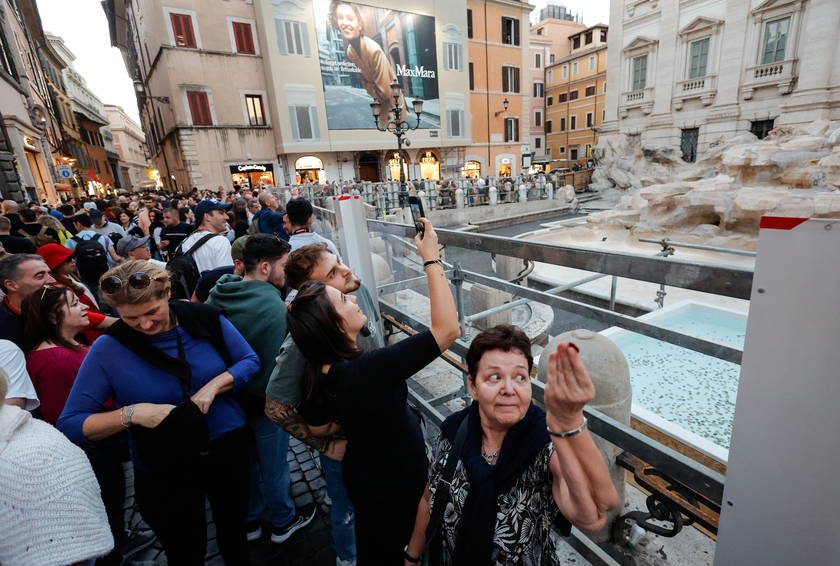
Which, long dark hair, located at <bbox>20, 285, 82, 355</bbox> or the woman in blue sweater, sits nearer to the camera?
the woman in blue sweater

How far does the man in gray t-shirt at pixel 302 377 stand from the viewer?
5.90 ft

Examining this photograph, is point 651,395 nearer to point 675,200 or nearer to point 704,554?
point 704,554

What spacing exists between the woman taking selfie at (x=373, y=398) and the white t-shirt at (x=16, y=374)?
1.51 m

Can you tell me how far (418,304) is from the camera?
16.0 feet

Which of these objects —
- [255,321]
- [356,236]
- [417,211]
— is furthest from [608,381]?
[255,321]

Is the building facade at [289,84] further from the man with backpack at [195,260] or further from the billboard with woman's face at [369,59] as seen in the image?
the man with backpack at [195,260]

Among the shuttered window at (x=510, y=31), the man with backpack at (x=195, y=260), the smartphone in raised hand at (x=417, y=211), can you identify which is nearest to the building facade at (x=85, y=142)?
the shuttered window at (x=510, y=31)

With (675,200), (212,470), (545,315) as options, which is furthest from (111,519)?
(675,200)

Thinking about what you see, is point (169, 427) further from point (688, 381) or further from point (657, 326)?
point (688, 381)

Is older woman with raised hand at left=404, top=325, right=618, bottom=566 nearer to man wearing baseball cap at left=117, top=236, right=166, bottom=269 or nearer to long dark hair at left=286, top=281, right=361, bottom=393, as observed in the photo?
long dark hair at left=286, top=281, right=361, bottom=393

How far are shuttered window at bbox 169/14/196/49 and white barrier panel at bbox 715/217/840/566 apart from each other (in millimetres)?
27996

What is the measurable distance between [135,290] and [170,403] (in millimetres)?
564

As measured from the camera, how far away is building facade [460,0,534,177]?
104 feet

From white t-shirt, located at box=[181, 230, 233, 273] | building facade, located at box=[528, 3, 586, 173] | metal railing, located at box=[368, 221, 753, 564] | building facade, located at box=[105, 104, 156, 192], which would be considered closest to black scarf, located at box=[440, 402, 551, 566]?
metal railing, located at box=[368, 221, 753, 564]
